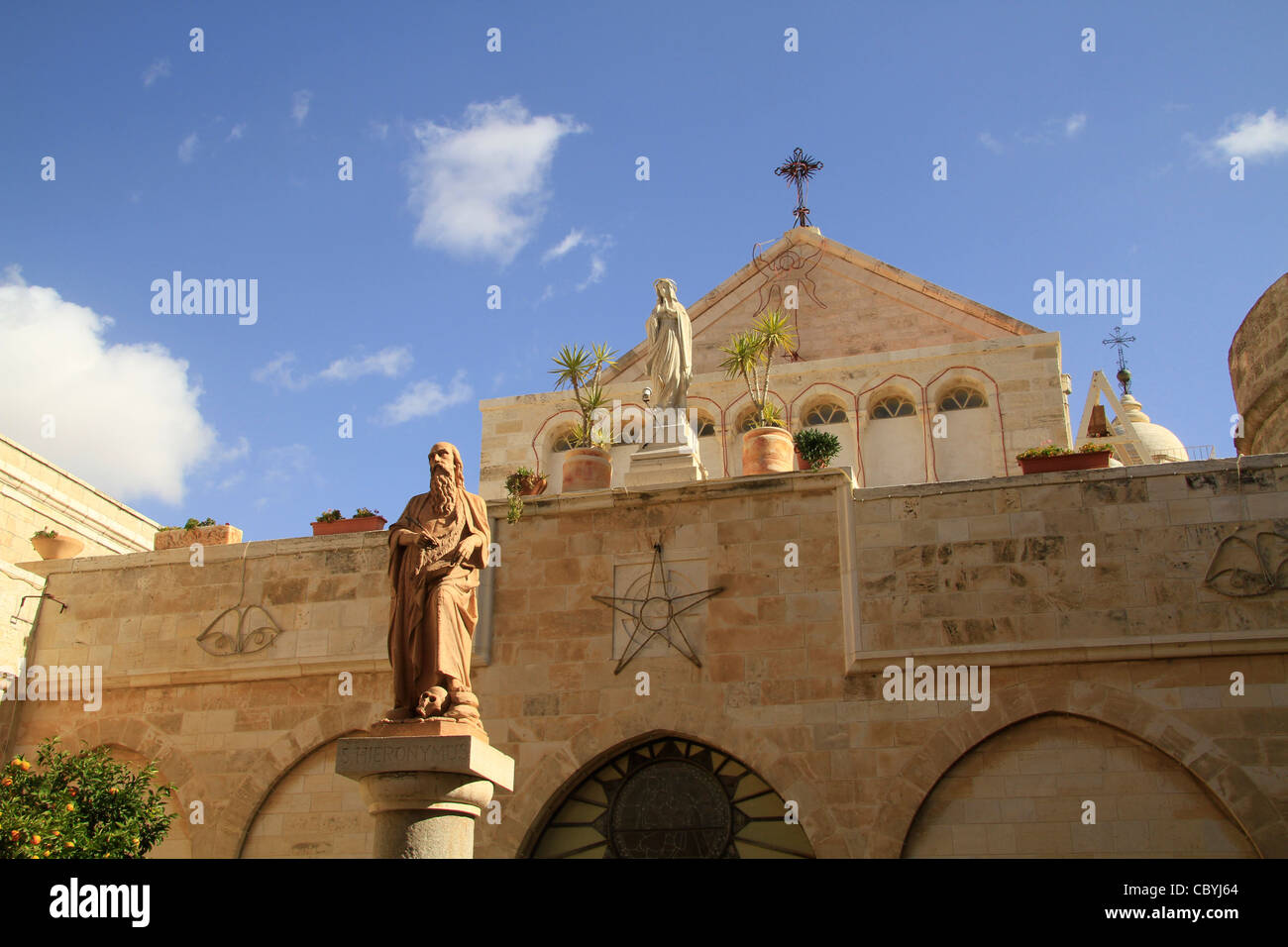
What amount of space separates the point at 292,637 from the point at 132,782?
374 centimetres

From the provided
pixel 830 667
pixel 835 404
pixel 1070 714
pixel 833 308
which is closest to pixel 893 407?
pixel 835 404

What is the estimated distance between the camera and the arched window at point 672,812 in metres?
12.9

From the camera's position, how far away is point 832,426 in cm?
2127

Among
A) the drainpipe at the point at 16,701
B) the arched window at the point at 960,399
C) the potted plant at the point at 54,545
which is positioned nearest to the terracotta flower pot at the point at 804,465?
the arched window at the point at 960,399

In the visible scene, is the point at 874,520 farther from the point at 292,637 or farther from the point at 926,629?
the point at 292,637

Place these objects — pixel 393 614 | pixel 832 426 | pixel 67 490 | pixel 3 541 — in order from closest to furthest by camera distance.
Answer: pixel 393 614 → pixel 3 541 → pixel 67 490 → pixel 832 426

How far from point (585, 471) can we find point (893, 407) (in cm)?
810

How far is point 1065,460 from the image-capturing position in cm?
1410

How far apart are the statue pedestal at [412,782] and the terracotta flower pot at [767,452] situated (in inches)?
275

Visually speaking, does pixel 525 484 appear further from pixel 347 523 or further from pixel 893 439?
pixel 893 439

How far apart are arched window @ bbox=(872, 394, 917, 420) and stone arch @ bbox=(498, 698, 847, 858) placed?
9428 millimetres

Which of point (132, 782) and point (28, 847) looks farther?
point (132, 782)

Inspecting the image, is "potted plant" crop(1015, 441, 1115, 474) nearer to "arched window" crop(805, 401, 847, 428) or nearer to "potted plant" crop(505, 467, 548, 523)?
"potted plant" crop(505, 467, 548, 523)
